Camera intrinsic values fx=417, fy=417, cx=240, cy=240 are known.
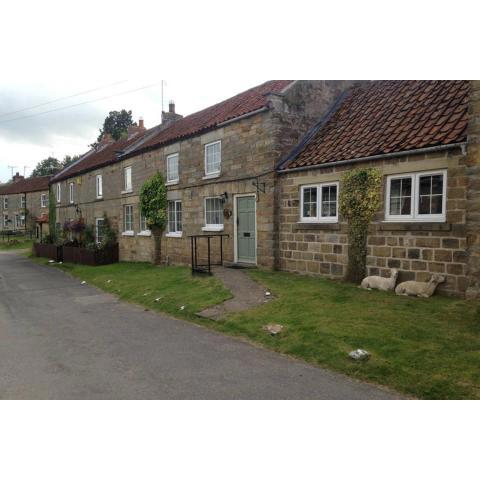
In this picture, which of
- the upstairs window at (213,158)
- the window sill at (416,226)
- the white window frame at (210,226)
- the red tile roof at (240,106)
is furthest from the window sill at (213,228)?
the window sill at (416,226)

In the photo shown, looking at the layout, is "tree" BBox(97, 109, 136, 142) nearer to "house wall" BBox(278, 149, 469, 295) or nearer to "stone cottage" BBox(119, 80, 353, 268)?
"stone cottage" BBox(119, 80, 353, 268)

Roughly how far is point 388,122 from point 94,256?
16898 mm

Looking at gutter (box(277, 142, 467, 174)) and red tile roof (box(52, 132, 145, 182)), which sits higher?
red tile roof (box(52, 132, 145, 182))

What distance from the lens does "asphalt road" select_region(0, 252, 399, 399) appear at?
5.16 m

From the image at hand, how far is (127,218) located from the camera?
2356 centimetres

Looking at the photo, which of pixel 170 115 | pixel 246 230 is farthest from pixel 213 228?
pixel 170 115

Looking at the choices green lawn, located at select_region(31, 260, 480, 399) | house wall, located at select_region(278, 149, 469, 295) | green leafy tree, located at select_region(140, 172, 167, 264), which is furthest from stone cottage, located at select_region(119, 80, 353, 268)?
green lawn, located at select_region(31, 260, 480, 399)

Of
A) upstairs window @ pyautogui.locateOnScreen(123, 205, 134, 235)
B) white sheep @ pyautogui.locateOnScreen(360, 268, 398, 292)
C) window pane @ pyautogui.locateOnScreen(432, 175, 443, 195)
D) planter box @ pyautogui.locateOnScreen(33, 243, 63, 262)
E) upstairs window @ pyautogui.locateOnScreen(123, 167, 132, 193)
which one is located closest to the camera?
window pane @ pyautogui.locateOnScreen(432, 175, 443, 195)

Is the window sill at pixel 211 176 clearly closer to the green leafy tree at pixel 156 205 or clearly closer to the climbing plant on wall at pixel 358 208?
the green leafy tree at pixel 156 205

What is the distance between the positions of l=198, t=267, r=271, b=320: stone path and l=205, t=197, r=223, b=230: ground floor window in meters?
→ 3.21

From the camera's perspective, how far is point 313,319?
784 cm

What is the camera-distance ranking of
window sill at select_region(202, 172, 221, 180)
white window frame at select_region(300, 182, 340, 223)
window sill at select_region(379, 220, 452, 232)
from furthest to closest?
window sill at select_region(202, 172, 221, 180), white window frame at select_region(300, 182, 340, 223), window sill at select_region(379, 220, 452, 232)

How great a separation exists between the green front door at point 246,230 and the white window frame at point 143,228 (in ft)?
24.0

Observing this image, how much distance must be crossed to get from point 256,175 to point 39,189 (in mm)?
44664
